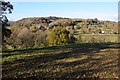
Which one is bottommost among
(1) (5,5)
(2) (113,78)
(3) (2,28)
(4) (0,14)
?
(2) (113,78)

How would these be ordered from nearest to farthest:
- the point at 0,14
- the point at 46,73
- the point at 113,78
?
the point at 113,78, the point at 46,73, the point at 0,14

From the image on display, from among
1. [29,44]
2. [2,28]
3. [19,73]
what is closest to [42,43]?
[29,44]

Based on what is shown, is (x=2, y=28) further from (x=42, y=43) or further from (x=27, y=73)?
(x=42, y=43)

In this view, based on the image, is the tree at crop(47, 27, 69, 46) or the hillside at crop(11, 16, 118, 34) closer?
the tree at crop(47, 27, 69, 46)

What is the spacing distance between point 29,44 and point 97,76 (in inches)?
1115

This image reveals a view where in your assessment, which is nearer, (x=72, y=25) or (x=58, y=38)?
(x=58, y=38)

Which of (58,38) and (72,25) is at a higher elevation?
(72,25)

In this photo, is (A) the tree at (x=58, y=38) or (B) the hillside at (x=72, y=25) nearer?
(A) the tree at (x=58, y=38)

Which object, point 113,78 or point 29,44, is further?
point 29,44

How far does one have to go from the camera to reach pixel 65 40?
102 ft

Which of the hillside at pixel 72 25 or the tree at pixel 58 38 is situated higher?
the hillside at pixel 72 25

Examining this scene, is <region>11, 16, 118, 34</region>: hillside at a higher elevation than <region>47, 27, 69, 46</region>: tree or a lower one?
higher

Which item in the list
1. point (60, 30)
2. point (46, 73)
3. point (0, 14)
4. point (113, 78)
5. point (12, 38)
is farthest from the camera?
point (60, 30)

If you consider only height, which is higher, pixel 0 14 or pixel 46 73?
pixel 0 14
